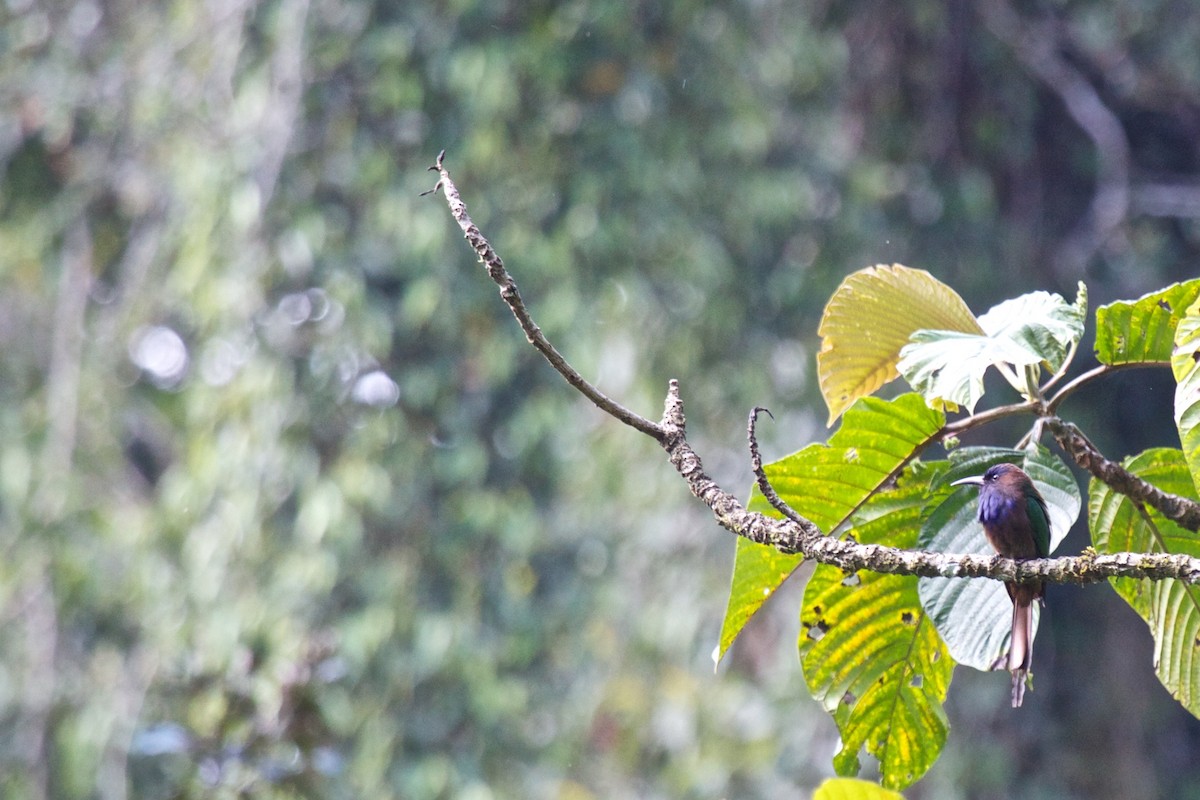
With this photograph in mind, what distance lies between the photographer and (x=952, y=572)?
109cm

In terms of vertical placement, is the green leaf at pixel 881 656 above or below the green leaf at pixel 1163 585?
below

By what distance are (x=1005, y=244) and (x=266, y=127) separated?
2829mm

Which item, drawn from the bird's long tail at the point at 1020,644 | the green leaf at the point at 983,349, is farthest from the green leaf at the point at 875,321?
the bird's long tail at the point at 1020,644

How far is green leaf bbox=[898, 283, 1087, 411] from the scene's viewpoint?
46.7 inches

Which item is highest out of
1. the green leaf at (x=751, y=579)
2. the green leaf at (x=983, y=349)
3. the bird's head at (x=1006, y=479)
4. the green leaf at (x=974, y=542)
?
the green leaf at (x=983, y=349)

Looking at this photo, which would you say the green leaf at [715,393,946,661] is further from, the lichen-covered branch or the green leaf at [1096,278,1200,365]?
the green leaf at [1096,278,1200,365]

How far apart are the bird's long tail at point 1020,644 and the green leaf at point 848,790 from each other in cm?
40

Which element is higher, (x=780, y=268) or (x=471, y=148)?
(x=471, y=148)

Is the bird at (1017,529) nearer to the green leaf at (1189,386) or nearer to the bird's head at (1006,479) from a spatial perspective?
the bird's head at (1006,479)

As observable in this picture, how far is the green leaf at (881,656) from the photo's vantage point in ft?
4.45

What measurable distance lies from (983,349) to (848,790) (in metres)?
0.53

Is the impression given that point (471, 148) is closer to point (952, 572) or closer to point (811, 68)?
point (811, 68)

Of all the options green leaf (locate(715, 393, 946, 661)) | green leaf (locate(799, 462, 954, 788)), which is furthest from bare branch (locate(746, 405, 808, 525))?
green leaf (locate(799, 462, 954, 788))

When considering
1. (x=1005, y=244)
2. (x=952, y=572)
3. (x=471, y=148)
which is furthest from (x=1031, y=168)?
(x=952, y=572)
